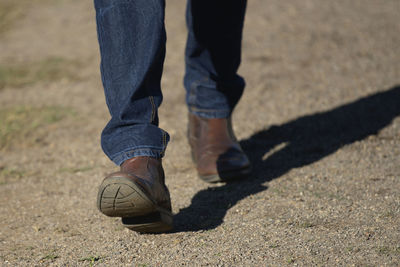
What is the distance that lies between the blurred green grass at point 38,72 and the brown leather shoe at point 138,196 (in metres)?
2.46

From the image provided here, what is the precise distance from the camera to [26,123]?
322cm

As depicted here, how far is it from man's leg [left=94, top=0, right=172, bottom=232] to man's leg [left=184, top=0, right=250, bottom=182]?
1.90 feet

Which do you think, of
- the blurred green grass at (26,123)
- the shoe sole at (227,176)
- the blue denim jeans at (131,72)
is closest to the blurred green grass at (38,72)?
the blurred green grass at (26,123)

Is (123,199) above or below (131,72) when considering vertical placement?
below

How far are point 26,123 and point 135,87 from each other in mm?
1696

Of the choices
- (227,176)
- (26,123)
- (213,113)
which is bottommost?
(26,123)

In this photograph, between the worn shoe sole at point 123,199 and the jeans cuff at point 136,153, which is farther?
the jeans cuff at point 136,153

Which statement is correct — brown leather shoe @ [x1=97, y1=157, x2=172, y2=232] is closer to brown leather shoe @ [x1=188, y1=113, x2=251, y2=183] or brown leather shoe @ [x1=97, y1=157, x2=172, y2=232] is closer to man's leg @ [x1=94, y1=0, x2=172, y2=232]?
man's leg @ [x1=94, y1=0, x2=172, y2=232]

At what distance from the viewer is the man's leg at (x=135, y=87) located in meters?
1.71

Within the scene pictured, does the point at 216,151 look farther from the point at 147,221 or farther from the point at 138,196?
the point at 138,196

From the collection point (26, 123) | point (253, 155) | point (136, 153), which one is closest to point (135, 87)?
point (136, 153)

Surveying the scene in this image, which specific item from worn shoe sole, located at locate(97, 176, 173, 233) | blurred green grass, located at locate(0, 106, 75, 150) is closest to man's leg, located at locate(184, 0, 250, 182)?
worn shoe sole, located at locate(97, 176, 173, 233)

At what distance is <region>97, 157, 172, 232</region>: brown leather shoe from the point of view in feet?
5.21

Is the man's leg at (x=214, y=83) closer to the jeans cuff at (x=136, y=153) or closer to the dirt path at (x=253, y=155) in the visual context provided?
the dirt path at (x=253, y=155)
